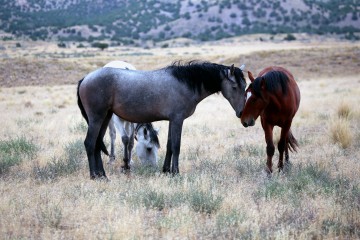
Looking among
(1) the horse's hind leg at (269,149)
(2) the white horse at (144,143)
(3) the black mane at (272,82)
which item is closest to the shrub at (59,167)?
(2) the white horse at (144,143)

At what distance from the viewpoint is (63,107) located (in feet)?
67.5

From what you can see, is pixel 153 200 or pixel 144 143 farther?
pixel 144 143

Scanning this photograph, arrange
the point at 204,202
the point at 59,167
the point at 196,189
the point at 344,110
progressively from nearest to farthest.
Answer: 1. the point at 204,202
2. the point at 196,189
3. the point at 59,167
4. the point at 344,110

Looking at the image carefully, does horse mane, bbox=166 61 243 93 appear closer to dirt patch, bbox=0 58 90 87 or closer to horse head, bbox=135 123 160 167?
horse head, bbox=135 123 160 167

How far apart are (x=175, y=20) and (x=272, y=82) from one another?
9718cm

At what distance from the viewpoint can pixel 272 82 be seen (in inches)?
299

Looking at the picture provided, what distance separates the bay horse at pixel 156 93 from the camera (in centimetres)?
747

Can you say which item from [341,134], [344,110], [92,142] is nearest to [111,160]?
[92,142]

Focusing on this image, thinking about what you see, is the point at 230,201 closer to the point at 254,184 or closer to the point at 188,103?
the point at 254,184

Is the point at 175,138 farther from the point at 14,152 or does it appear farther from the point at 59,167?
the point at 14,152

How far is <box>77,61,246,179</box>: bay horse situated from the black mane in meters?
0.24

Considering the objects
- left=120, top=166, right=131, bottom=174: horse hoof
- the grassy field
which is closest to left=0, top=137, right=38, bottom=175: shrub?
the grassy field

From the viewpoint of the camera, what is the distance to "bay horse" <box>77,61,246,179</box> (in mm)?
7473

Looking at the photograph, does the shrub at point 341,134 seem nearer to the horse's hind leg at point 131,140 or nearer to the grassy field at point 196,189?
the grassy field at point 196,189
